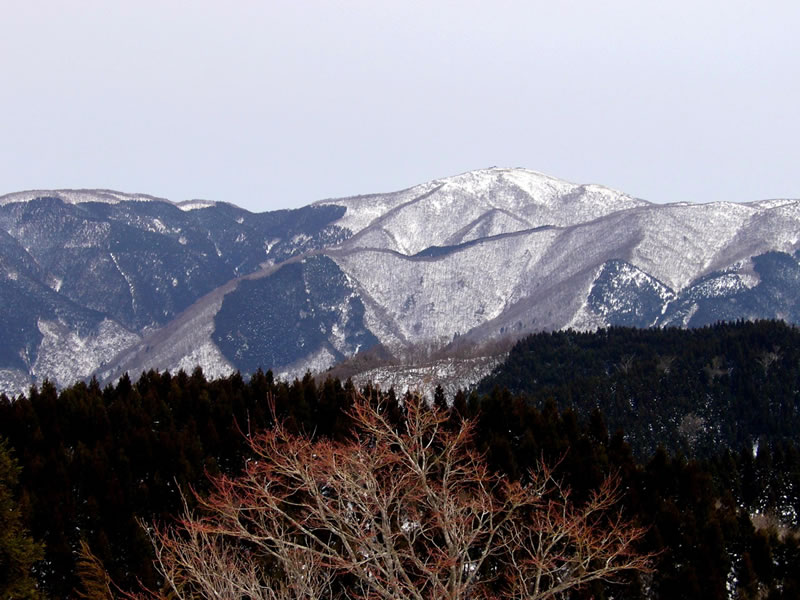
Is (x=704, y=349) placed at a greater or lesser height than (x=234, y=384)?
lesser

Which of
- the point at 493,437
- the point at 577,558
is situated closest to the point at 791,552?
the point at 493,437

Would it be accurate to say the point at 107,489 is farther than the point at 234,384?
No

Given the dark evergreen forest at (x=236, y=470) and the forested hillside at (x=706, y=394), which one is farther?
the forested hillside at (x=706, y=394)

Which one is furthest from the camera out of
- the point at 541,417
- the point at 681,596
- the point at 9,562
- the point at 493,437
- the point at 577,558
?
the point at 541,417

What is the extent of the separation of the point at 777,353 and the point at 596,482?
127123 millimetres

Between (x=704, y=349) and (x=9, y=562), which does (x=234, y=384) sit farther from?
(x=704, y=349)

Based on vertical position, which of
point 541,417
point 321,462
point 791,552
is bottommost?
point 791,552

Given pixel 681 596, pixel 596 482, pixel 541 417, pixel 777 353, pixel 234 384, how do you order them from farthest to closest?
pixel 777 353
pixel 234 384
pixel 541 417
pixel 596 482
pixel 681 596

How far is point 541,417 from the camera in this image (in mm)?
81000

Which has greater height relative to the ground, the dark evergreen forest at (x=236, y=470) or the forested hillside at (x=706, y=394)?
the dark evergreen forest at (x=236, y=470)

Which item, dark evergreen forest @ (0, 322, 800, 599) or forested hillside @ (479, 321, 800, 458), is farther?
forested hillside @ (479, 321, 800, 458)

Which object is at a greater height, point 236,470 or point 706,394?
point 236,470

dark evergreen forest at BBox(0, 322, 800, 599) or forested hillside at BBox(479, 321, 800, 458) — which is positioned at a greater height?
dark evergreen forest at BBox(0, 322, 800, 599)

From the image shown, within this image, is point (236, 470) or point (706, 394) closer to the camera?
point (236, 470)
